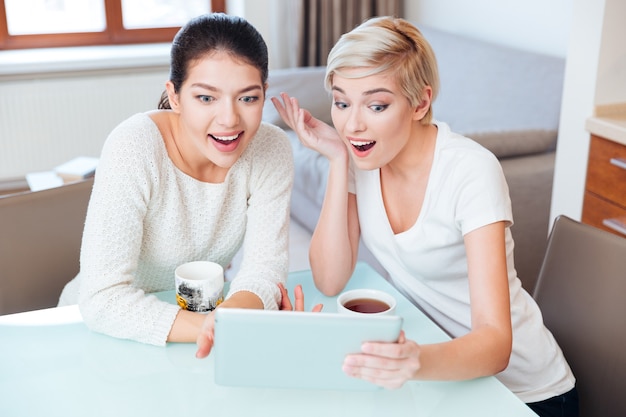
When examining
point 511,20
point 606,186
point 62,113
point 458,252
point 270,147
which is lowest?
point 62,113

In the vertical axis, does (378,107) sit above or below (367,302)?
above

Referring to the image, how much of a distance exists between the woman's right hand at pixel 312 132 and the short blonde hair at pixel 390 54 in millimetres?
185

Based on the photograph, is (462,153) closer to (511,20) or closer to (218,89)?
(218,89)

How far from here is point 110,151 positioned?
1355 millimetres

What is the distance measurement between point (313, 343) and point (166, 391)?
0.88 feet

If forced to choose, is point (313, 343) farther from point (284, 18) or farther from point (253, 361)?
point (284, 18)

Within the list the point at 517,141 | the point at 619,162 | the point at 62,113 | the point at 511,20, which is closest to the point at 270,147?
the point at 619,162

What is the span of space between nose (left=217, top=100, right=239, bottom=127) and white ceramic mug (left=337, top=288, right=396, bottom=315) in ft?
1.23

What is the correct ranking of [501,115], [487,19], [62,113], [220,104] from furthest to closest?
[62,113]
[487,19]
[501,115]
[220,104]

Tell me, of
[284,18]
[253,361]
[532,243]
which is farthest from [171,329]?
[284,18]

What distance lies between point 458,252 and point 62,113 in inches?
122

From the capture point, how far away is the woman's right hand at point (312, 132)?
1.52 meters

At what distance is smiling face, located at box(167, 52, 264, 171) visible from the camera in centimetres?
134

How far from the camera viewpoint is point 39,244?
1.54 m
